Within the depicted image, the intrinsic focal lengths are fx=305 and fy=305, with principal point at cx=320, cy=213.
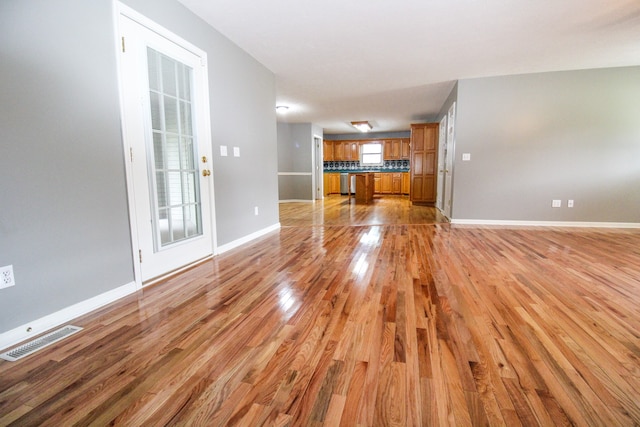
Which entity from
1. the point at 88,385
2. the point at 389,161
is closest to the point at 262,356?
the point at 88,385

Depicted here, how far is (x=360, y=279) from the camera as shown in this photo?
8.32 feet

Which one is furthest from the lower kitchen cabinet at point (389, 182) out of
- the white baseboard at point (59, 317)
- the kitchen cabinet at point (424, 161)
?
the white baseboard at point (59, 317)

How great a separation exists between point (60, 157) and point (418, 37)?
3.55 m

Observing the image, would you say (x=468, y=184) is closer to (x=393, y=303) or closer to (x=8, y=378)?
(x=393, y=303)

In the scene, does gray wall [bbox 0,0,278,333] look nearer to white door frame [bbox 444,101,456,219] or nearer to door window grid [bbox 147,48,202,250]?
door window grid [bbox 147,48,202,250]

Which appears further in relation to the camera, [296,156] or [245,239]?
[296,156]

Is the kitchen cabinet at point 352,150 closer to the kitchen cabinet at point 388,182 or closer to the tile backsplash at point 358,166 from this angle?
the tile backsplash at point 358,166

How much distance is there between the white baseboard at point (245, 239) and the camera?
3476 millimetres

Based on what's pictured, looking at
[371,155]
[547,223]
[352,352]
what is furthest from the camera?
[371,155]

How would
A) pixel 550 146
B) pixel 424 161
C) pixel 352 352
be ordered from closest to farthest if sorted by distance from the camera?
pixel 352 352 < pixel 550 146 < pixel 424 161

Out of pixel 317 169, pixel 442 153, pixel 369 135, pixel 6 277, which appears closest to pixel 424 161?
pixel 442 153

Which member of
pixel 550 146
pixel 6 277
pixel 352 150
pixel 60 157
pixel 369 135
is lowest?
pixel 6 277

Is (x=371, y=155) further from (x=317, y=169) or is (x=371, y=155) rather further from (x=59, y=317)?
(x=59, y=317)

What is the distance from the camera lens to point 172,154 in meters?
2.73
